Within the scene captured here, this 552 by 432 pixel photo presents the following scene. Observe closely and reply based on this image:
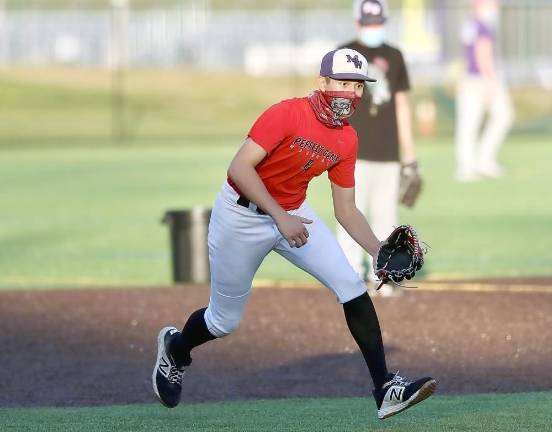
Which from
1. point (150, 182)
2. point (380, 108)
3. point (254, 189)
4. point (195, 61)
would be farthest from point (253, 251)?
point (195, 61)

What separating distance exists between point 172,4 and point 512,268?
33.0 m

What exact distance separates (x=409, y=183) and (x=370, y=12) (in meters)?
1.51

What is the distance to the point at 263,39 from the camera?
4203 cm

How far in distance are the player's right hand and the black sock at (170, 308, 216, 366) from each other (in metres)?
1.05

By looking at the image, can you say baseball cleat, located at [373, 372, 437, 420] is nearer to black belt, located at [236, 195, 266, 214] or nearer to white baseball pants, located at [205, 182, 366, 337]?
white baseball pants, located at [205, 182, 366, 337]

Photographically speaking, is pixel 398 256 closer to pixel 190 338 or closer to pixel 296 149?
pixel 296 149

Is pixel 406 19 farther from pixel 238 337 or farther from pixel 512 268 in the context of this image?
pixel 238 337

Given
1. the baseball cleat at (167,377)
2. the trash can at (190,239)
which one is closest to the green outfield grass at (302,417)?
the baseball cleat at (167,377)

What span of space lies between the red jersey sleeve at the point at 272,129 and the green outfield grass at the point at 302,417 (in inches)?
57.1

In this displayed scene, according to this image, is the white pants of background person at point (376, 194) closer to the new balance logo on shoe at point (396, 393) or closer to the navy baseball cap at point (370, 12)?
the navy baseball cap at point (370, 12)

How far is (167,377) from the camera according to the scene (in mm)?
7176

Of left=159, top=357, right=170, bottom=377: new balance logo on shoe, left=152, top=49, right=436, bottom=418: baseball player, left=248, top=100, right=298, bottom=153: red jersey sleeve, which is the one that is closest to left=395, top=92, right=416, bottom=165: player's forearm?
left=152, top=49, right=436, bottom=418: baseball player

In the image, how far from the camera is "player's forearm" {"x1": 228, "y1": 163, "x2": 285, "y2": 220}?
628cm

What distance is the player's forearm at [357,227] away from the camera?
6.73 m
